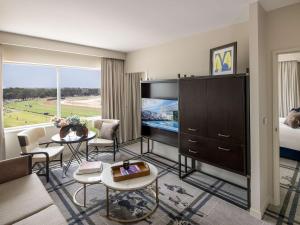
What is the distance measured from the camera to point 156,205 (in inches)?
95.7

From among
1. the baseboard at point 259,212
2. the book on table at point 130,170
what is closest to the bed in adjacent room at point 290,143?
the baseboard at point 259,212

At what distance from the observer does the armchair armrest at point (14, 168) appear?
2176mm

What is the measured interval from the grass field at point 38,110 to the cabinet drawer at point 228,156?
354 cm

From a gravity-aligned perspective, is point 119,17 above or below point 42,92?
above

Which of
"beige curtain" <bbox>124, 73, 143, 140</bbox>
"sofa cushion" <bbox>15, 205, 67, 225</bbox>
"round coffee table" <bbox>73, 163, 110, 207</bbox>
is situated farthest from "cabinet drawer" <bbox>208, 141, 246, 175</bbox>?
"beige curtain" <bbox>124, 73, 143, 140</bbox>

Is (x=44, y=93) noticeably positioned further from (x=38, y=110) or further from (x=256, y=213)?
(x=256, y=213)

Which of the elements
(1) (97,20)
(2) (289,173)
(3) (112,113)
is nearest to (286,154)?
(2) (289,173)

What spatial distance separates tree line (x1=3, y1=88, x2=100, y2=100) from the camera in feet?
12.6

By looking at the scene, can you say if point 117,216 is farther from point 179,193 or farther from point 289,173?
point 289,173

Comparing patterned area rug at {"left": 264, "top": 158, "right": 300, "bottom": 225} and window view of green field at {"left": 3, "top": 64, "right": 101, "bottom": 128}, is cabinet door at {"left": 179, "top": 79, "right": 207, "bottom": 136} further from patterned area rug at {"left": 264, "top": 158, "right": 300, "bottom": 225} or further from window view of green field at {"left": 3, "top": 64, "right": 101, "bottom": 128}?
window view of green field at {"left": 3, "top": 64, "right": 101, "bottom": 128}

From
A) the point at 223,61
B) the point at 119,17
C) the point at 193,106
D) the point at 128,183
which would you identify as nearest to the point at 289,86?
the point at 223,61

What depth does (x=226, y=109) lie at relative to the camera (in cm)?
246

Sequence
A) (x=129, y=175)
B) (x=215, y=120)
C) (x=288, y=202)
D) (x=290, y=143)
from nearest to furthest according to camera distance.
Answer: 1. (x=129, y=175)
2. (x=288, y=202)
3. (x=215, y=120)
4. (x=290, y=143)

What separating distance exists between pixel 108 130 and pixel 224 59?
110 inches
